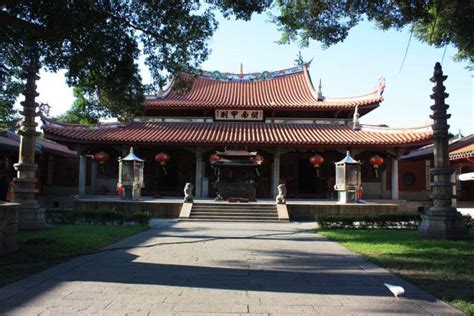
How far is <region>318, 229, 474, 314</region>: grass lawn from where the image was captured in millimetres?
4621

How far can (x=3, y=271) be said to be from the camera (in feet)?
17.4

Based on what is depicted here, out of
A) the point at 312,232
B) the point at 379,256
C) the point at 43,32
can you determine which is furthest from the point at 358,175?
the point at 43,32

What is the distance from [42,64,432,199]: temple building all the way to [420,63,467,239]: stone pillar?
27.4 feet

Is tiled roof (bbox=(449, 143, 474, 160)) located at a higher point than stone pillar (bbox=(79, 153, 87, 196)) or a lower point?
higher

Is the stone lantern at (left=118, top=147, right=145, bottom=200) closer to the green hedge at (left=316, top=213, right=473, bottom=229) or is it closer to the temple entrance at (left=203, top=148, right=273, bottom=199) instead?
the temple entrance at (left=203, top=148, right=273, bottom=199)

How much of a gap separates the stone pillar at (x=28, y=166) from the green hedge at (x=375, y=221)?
25.1 feet

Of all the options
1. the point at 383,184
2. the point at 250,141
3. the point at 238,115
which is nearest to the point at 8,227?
the point at 250,141

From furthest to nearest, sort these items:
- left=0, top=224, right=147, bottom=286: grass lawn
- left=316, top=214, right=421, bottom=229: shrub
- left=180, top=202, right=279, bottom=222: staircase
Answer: left=180, top=202, right=279, bottom=222: staircase, left=316, top=214, right=421, bottom=229: shrub, left=0, top=224, right=147, bottom=286: grass lawn

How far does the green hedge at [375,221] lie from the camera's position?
39.1ft

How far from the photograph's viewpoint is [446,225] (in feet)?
31.1

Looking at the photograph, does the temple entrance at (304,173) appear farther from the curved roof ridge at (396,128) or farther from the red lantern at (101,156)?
the red lantern at (101,156)

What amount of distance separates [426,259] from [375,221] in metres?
5.68

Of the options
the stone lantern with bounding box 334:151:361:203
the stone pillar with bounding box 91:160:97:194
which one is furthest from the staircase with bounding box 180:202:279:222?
the stone pillar with bounding box 91:160:97:194

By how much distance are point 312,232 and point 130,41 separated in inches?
→ 266
